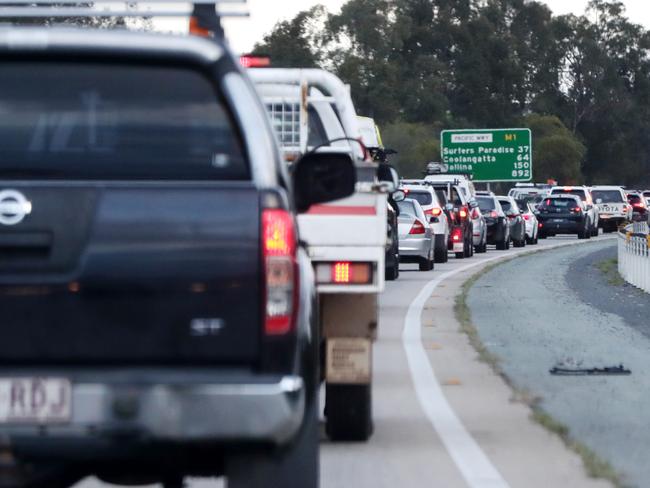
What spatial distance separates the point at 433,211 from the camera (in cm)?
3838

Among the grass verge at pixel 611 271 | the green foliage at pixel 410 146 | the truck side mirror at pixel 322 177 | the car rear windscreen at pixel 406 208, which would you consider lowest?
the grass verge at pixel 611 271

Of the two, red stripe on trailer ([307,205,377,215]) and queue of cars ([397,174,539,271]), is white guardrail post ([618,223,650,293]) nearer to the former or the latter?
queue of cars ([397,174,539,271])

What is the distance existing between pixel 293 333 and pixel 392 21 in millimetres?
115173

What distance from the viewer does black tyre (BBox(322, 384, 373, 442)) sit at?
33.2 ft

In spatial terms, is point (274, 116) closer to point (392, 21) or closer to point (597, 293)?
point (597, 293)

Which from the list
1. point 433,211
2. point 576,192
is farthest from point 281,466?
point 576,192

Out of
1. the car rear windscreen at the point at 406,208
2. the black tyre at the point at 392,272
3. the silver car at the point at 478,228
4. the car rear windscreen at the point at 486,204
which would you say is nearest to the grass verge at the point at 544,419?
the black tyre at the point at 392,272

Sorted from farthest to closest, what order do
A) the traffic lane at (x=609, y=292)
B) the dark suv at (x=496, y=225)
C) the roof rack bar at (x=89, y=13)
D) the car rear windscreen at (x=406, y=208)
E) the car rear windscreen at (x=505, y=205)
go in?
the car rear windscreen at (x=505, y=205) < the dark suv at (x=496, y=225) < the car rear windscreen at (x=406, y=208) < the traffic lane at (x=609, y=292) < the roof rack bar at (x=89, y=13)

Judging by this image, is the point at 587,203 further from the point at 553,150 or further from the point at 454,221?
the point at 553,150

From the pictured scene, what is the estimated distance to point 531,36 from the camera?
429ft

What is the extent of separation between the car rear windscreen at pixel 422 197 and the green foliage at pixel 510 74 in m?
65.4

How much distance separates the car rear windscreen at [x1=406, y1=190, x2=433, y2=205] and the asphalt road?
2025cm

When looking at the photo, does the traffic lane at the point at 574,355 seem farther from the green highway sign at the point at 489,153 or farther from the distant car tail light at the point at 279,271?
the green highway sign at the point at 489,153

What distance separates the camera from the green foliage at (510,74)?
367ft
